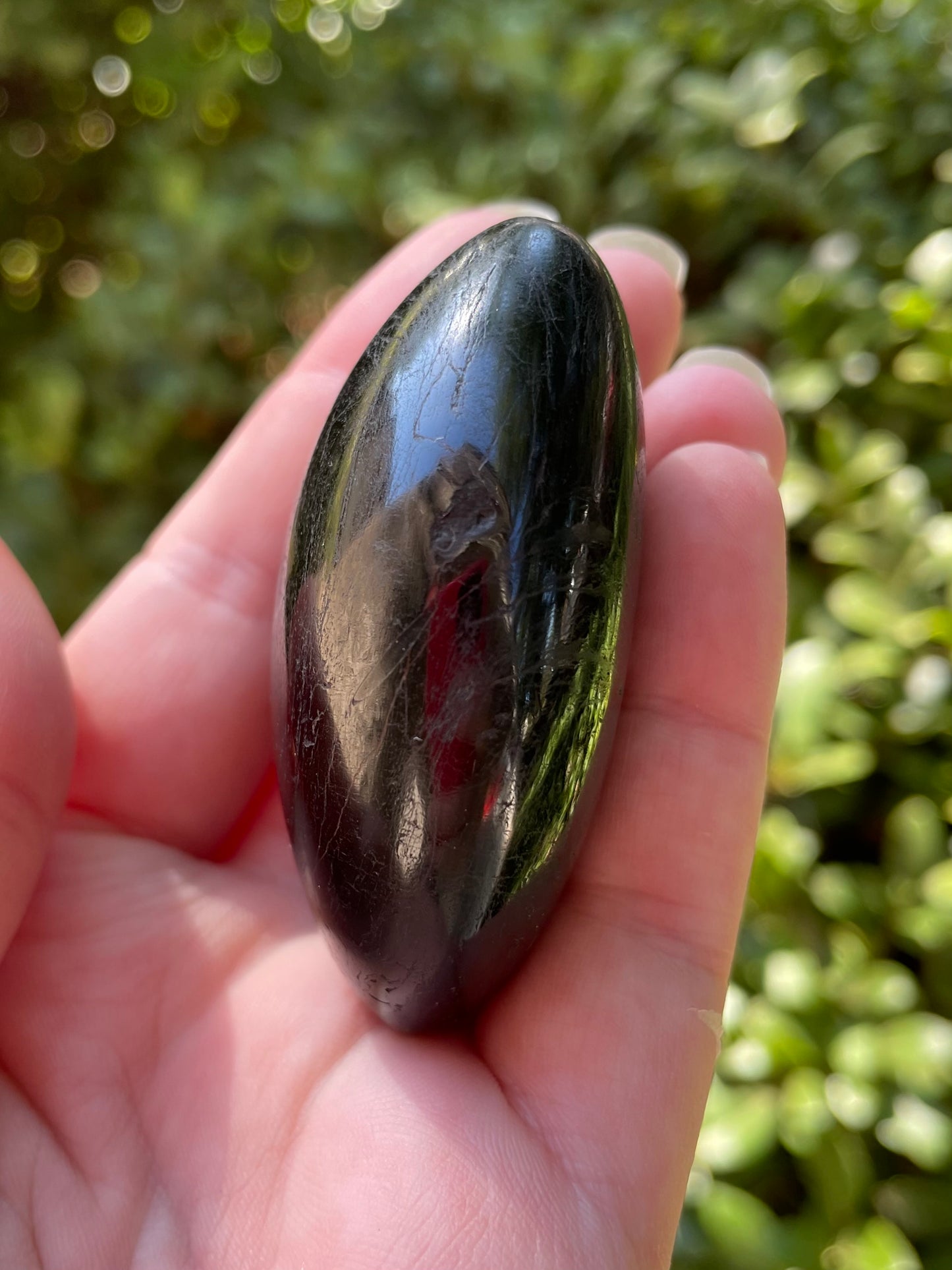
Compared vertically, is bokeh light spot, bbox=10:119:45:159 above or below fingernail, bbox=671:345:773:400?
above

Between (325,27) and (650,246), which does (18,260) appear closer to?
(325,27)

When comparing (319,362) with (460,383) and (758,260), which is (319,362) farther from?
(758,260)

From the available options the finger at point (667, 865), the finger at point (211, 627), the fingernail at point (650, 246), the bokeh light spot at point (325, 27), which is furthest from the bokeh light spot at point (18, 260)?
the finger at point (667, 865)

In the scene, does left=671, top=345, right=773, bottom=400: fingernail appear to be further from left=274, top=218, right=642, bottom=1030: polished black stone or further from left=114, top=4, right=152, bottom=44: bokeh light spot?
left=114, top=4, right=152, bottom=44: bokeh light spot

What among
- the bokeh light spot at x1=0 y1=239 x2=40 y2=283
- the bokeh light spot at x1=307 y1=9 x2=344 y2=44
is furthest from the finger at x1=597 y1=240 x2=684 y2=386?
the bokeh light spot at x1=0 y1=239 x2=40 y2=283

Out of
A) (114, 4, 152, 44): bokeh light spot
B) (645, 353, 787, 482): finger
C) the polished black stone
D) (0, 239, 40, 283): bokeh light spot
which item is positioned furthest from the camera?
(0, 239, 40, 283): bokeh light spot

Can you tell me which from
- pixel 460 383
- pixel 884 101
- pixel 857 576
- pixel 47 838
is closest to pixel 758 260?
pixel 884 101
